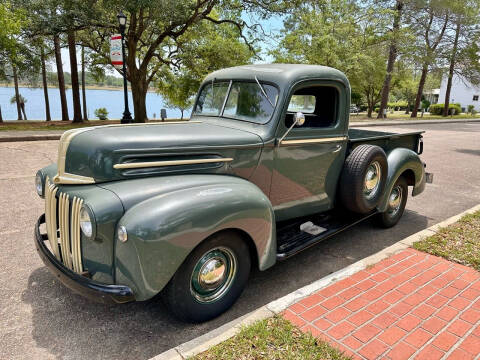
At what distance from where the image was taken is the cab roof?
10.6ft

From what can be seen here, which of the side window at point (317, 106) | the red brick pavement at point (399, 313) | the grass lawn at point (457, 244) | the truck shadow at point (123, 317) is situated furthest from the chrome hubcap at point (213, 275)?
the grass lawn at point (457, 244)

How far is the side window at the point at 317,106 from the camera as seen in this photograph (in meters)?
3.68

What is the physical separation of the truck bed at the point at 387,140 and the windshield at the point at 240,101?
1.22 meters

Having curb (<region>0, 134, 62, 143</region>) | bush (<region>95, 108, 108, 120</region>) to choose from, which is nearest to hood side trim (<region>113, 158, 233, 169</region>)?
curb (<region>0, 134, 62, 143</region>)

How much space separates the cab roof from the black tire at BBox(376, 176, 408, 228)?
1.68 meters

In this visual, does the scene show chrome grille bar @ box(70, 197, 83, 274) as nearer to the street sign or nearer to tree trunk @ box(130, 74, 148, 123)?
the street sign

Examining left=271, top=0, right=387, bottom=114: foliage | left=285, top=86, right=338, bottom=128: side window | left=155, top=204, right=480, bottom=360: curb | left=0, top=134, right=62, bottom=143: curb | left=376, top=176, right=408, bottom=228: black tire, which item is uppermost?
left=271, top=0, right=387, bottom=114: foliage

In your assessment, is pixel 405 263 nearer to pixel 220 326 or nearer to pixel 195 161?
pixel 220 326

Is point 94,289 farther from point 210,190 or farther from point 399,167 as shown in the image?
point 399,167

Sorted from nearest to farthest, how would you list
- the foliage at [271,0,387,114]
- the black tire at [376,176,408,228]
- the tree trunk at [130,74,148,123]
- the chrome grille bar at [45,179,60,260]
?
the chrome grille bar at [45,179,60,260] < the black tire at [376,176,408,228] < the tree trunk at [130,74,148,123] < the foliage at [271,0,387,114]

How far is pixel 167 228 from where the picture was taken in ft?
6.94

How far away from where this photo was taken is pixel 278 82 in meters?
3.22

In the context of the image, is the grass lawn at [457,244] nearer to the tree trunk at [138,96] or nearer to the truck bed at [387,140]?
the truck bed at [387,140]

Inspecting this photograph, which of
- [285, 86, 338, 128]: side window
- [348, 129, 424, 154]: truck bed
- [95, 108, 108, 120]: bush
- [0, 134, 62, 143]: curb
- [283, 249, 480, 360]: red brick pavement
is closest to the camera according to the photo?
[283, 249, 480, 360]: red brick pavement
